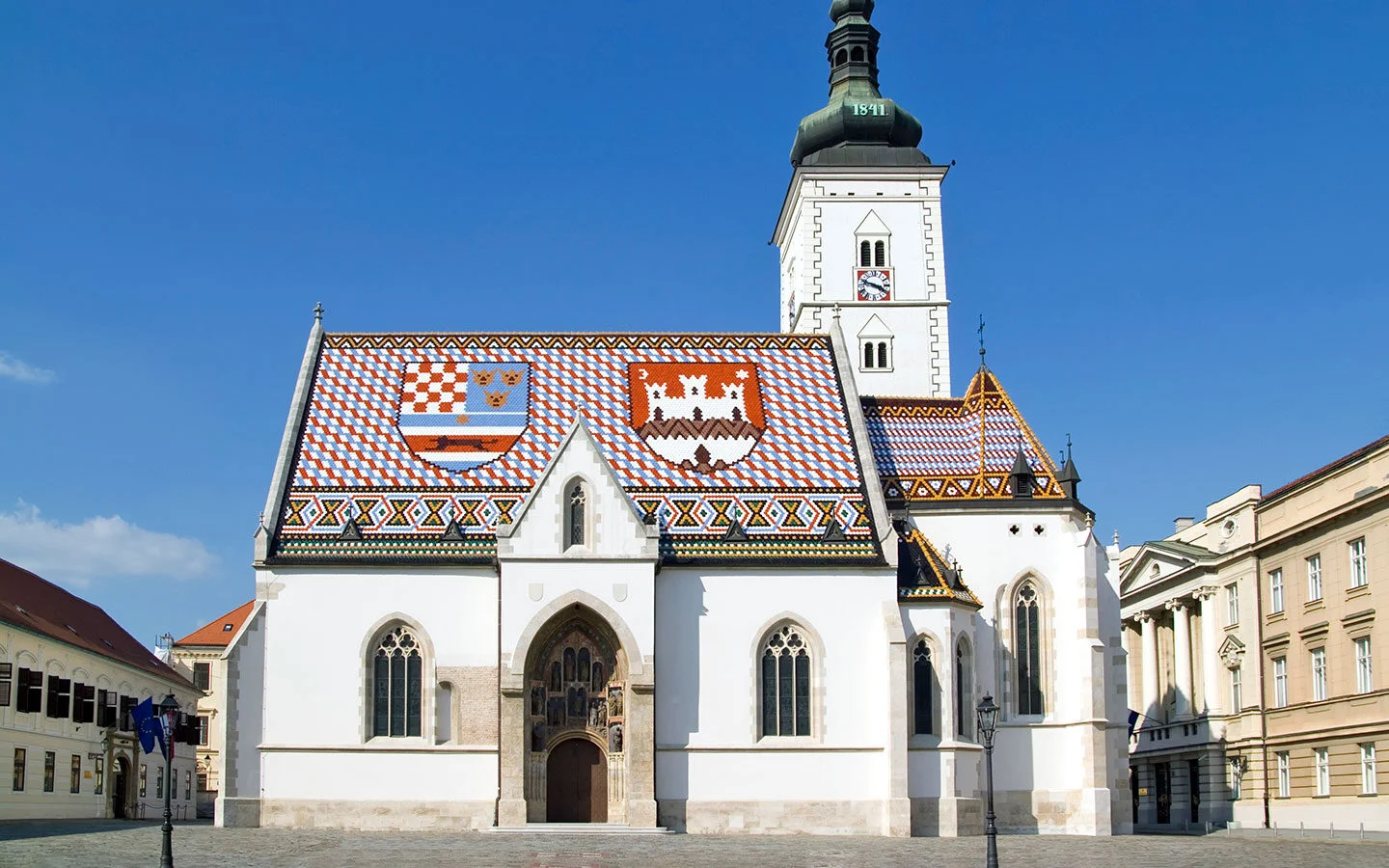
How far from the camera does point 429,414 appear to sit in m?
45.0

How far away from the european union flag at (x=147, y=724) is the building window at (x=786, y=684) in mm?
20347

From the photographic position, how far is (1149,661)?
6425 centimetres

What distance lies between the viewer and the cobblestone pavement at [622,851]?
2961 cm

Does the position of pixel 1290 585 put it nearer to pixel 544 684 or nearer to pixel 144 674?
pixel 544 684

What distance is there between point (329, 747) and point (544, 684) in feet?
18.2

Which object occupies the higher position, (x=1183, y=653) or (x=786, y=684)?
(x=1183, y=653)

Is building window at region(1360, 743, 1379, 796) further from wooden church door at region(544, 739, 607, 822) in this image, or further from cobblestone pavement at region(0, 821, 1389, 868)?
wooden church door at region(544, 739, 607, 822)

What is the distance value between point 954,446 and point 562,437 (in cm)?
1157

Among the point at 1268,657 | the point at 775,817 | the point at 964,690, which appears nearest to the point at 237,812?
the point at 775,817

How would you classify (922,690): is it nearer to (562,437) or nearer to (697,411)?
(697,411)

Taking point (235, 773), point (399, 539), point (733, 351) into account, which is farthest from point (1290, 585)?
point (235, 773)

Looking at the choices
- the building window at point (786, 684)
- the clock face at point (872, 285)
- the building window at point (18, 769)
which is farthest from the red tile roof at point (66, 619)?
the clock face at point (872, 285)

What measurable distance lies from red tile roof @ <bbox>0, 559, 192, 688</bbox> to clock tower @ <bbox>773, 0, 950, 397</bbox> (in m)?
26.8

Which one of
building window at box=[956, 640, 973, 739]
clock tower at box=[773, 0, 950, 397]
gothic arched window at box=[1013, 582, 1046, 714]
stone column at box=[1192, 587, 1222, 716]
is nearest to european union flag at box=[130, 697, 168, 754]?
building window at box=[956, 640, 973, 739]
